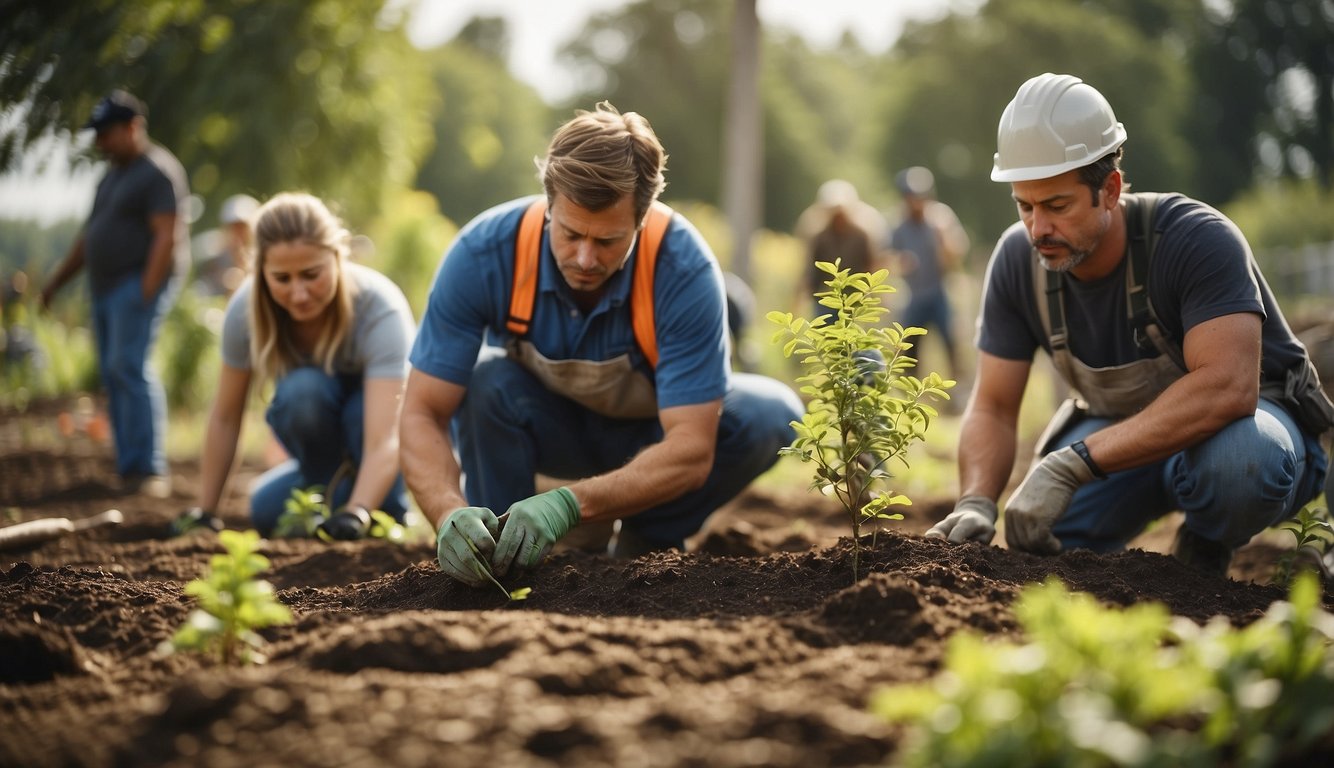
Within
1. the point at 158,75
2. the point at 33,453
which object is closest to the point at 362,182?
the point at 158,75

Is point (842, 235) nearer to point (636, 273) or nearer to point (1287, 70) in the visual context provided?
point (636, 273)

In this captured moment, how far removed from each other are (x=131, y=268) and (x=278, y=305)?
8.32 ft

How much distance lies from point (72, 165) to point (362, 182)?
10.3 feet

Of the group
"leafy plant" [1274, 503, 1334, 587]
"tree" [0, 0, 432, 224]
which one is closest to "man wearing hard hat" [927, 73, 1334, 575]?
"leafy plant" [1274, 503, 1334, 587]

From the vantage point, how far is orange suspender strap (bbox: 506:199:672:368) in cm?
324

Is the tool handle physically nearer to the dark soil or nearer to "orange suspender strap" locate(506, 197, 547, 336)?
the dark soil

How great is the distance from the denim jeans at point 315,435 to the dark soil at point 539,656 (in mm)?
802

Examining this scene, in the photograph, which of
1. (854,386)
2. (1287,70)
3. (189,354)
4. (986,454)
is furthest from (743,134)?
(1287,70)

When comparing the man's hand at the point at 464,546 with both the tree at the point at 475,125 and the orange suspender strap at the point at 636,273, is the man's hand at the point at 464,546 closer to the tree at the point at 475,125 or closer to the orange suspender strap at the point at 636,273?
the orange suspender strap at the point at 636,273

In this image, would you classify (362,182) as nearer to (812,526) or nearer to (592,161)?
(812,526)

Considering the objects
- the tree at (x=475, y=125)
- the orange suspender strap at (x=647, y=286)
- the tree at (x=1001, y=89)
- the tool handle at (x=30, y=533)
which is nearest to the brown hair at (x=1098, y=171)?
the orange suspender strap at (x=647, y=286)

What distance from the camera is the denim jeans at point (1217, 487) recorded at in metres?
2.93

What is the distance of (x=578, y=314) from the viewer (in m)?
3.34

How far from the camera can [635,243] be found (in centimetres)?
328
